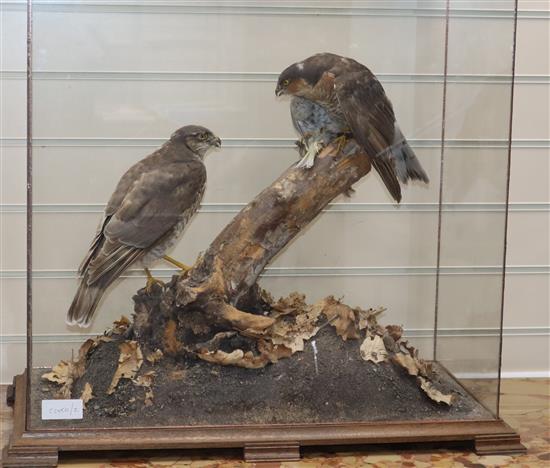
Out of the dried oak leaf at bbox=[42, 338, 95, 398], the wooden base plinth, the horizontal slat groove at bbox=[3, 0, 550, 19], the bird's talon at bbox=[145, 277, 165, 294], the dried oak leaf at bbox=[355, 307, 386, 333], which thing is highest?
the horizontal slat groove at bbox=[3, 0, 550, 19]

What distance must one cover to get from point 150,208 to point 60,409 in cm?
45

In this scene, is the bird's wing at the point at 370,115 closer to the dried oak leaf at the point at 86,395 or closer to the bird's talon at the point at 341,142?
the bird's talon at the point at 341,142

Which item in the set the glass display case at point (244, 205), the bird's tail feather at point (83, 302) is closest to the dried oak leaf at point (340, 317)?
the glass display case at point (244, 205)

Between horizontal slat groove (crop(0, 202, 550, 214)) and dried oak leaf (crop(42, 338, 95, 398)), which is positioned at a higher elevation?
horizontal slat groove (crop(0, 202, 550, 214))

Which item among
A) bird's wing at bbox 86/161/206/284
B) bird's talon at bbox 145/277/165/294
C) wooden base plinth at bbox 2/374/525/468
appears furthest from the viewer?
bird's talon at bbox 145/277/165/294

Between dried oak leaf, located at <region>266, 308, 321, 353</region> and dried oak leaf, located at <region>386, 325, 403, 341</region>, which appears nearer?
dried oak leaf, located at <region>266, 308, 321, 353</region>

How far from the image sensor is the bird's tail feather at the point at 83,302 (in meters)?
1.94

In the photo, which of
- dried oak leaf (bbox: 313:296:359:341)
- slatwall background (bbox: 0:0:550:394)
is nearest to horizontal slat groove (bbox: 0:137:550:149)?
slatwall background (bbox: 0:0:550:394)

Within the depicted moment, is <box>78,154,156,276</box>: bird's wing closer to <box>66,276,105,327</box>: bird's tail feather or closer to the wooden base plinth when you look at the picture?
<box>66,276,105,327</box>: bird's tail feather

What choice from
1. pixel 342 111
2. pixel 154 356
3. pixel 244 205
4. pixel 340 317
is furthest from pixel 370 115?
pixel 154 356

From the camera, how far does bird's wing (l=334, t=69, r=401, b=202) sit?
189 centimetres

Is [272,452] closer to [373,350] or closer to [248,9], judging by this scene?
[373,350]

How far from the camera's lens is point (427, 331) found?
2.17 m

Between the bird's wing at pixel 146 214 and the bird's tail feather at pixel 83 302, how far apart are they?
0.04 metres
